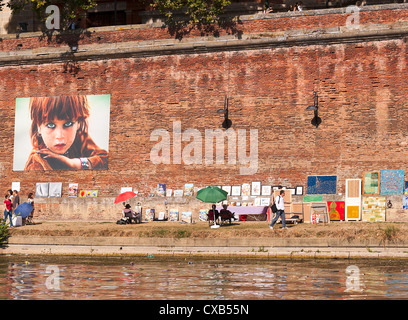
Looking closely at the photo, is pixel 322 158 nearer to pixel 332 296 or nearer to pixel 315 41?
pixel 315 41

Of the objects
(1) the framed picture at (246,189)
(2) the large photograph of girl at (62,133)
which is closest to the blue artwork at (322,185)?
(1) the framed picture at (246,189)

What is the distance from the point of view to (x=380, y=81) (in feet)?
98.1

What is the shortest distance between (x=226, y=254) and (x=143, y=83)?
41.2ft

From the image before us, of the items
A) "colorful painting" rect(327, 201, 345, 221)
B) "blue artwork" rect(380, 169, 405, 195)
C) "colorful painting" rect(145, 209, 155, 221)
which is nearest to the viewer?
"blue artwork" rect(380, 169, 405, 195)

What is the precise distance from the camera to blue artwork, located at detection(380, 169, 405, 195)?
28.8m

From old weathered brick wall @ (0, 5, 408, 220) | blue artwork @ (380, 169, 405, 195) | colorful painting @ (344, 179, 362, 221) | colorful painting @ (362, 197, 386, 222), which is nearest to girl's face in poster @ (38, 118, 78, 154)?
old weathered brick wall @ (0, 5, 408, 220)

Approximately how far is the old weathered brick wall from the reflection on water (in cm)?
883

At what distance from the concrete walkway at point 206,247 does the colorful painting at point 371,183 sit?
6724mm

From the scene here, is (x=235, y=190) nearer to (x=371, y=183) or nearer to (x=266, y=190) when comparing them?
(x=266, y=190)

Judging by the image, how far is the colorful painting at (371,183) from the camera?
95.3 ft

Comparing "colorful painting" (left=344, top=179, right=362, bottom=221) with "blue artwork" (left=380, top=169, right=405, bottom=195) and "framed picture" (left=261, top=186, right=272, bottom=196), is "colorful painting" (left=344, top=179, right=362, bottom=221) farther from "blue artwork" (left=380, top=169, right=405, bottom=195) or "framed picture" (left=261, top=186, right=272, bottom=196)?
"framed picture" (left=261, top=186, right=272, bottom=196)

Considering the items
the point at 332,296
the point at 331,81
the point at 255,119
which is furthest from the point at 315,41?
the point at 332,296

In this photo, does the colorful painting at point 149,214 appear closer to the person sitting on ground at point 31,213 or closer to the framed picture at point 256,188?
the framed picture at point 256,188

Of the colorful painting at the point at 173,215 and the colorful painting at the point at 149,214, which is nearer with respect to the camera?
the colorful painting at the point at 173,215
